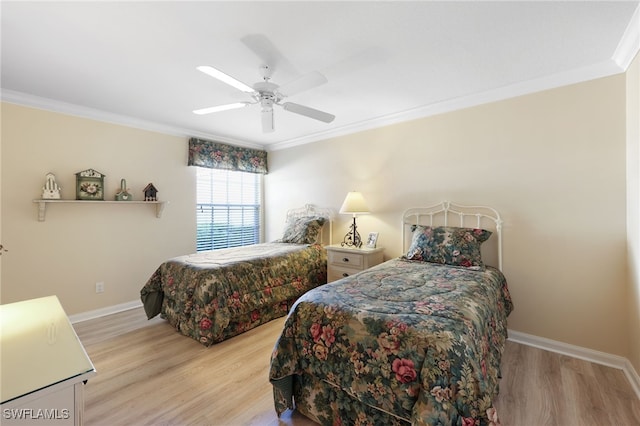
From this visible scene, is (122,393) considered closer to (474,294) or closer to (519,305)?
(474,294)

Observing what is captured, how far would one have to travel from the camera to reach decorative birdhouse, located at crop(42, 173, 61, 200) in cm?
288

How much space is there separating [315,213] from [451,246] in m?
2.12

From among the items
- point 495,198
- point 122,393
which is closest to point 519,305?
point 495,198

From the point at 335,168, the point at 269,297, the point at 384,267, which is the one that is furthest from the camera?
the point at 335,168

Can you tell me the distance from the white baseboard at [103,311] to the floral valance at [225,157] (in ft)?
6.38

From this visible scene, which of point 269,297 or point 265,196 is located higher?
point 265,196

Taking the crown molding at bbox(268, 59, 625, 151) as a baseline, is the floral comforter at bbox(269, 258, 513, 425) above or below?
below

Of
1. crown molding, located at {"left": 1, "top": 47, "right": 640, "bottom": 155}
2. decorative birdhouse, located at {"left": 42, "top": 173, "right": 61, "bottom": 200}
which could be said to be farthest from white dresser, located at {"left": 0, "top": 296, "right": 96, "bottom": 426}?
crown molding, located at {"left": 1, "top": 47, "right": 640, "bottom": 155}

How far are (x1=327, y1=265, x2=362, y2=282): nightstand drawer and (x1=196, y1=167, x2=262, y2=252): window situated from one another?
1.95 metres

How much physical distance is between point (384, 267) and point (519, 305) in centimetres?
133

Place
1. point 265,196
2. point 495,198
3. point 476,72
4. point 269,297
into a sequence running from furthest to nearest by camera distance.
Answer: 1. point 265,196
2. point 269,297
3. point 495,198
4. point 476,72

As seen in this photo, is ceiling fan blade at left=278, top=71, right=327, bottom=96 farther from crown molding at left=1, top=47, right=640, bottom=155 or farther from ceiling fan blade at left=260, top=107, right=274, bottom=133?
crown molding at left=1, top=47, right=640, bottom=155

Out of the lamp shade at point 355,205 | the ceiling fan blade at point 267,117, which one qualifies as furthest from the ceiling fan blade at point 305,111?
the lamp shade at point 355,205

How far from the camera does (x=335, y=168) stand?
4027 mm
